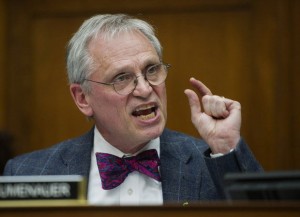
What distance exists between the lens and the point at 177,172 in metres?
2.60

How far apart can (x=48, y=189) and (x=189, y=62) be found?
89.9 inches

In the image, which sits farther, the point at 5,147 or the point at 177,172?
the point at 5,147

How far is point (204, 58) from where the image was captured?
382 cm

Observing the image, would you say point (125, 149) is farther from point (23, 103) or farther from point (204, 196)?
point (23, 103)


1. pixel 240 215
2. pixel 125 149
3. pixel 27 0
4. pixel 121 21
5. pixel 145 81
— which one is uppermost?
pixel 27 0

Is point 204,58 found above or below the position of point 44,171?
above

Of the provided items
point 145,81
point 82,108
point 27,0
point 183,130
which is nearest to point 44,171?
point 82,108

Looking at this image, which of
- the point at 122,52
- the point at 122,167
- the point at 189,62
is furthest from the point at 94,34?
the point at 189,62

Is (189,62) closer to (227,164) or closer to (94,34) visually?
(94,34)

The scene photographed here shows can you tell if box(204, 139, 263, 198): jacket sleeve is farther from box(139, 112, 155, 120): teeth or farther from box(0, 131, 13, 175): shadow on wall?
box(0, 131, 13, 175): shadow on wall

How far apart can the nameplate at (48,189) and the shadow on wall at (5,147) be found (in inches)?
70.4

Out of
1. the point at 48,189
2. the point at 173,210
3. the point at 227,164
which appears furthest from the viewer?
the point at 227,164

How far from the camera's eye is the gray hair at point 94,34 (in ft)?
8.76

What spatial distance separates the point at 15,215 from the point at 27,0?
259 cm
